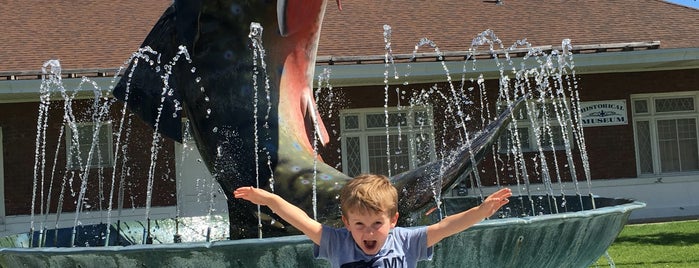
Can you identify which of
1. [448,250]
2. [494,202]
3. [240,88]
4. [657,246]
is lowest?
[657,246]

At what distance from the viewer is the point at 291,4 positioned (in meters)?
5.45

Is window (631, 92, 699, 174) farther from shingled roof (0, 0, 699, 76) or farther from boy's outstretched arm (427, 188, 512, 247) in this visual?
boy's outstretched arm (427, 188, 512, 247)

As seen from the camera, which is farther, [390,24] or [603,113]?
[390,24]

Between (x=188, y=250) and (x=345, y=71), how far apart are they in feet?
37.4

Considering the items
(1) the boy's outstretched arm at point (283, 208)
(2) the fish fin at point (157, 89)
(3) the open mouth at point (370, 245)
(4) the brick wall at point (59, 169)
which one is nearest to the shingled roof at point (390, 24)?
(4) the brick wall at point (59, 169)

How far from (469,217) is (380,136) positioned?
14.6m

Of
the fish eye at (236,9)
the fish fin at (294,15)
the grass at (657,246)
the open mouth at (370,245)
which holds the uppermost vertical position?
the fish eye at (236,9)

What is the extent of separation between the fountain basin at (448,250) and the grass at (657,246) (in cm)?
498

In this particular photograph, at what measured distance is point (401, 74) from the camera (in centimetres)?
1578

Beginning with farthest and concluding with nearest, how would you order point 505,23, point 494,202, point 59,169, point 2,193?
point 505,23
point 59,169
point 2,193
point 494,202

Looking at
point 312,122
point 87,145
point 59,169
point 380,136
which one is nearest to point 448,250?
point 312,122

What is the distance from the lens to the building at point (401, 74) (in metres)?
16.0

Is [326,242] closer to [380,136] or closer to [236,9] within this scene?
[236,9]

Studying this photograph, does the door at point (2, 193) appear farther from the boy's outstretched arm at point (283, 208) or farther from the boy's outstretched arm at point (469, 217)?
the boy's outstretched arm at point (469, 217)
